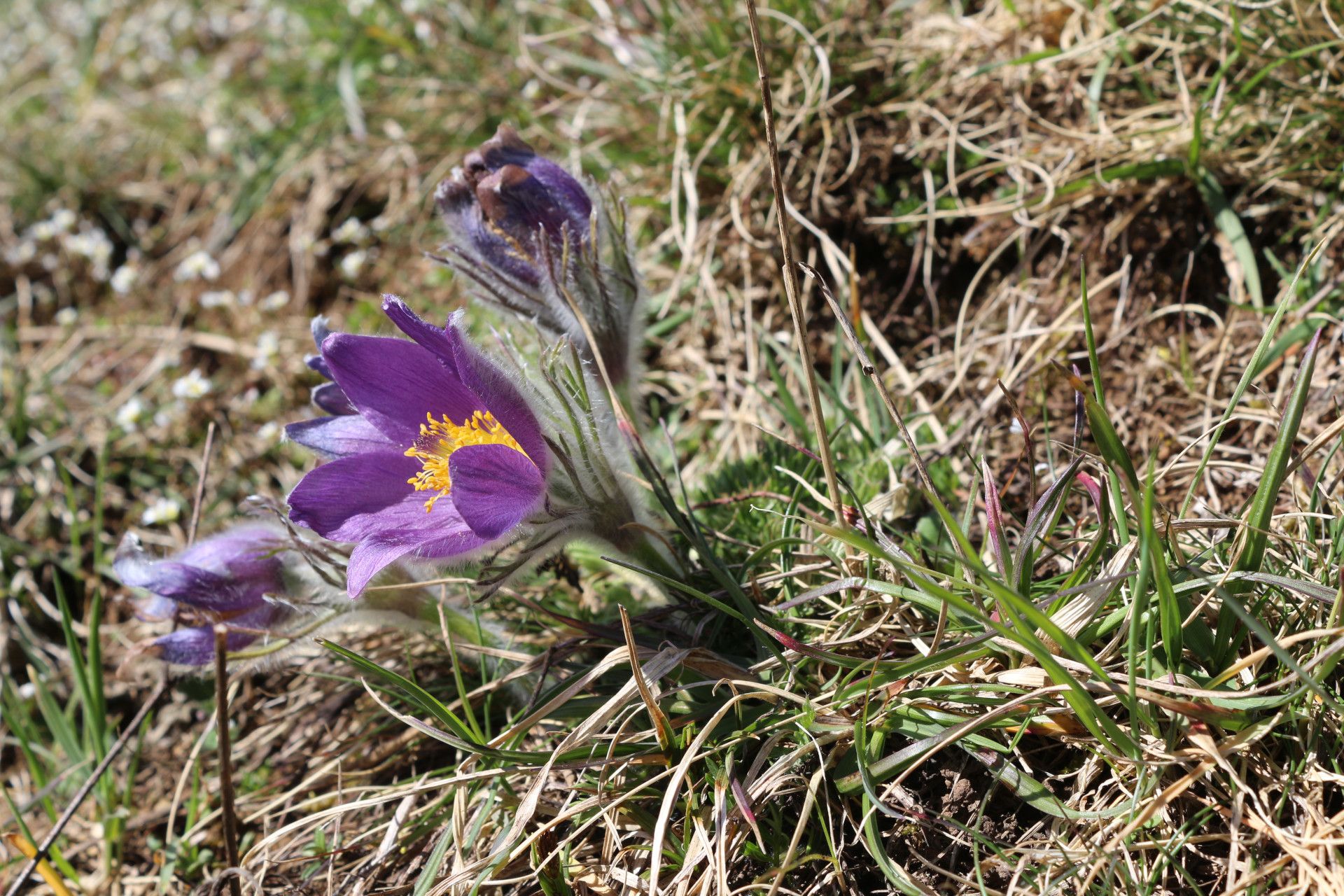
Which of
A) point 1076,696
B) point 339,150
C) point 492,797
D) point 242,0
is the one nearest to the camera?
point 1076,696

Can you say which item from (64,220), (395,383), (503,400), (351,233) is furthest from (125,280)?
(503,400)

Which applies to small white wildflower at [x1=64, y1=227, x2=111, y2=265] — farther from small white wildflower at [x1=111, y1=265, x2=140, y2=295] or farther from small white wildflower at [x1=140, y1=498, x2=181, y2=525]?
small white wildflower at [x1=140, y1=498, x2=181, y2=525]

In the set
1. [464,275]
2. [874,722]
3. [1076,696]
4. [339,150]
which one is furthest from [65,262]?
[1076,696]

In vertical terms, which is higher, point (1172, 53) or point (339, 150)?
point (339, 150)

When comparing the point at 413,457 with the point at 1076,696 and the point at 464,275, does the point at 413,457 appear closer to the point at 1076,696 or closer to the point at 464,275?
the point at 464,275

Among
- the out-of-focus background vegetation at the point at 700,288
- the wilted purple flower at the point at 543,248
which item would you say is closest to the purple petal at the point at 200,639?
the out-of-focus background vegetation at the point at 700,288

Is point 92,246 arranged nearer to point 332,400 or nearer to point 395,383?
point 332,400

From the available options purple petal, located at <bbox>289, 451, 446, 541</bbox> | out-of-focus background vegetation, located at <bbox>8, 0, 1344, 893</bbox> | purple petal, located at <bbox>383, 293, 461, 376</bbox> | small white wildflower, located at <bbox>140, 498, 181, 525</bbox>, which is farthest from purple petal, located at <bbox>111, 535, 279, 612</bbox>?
small white wildflower, located at <bbox>140, 498, 181, 525</bbox>
